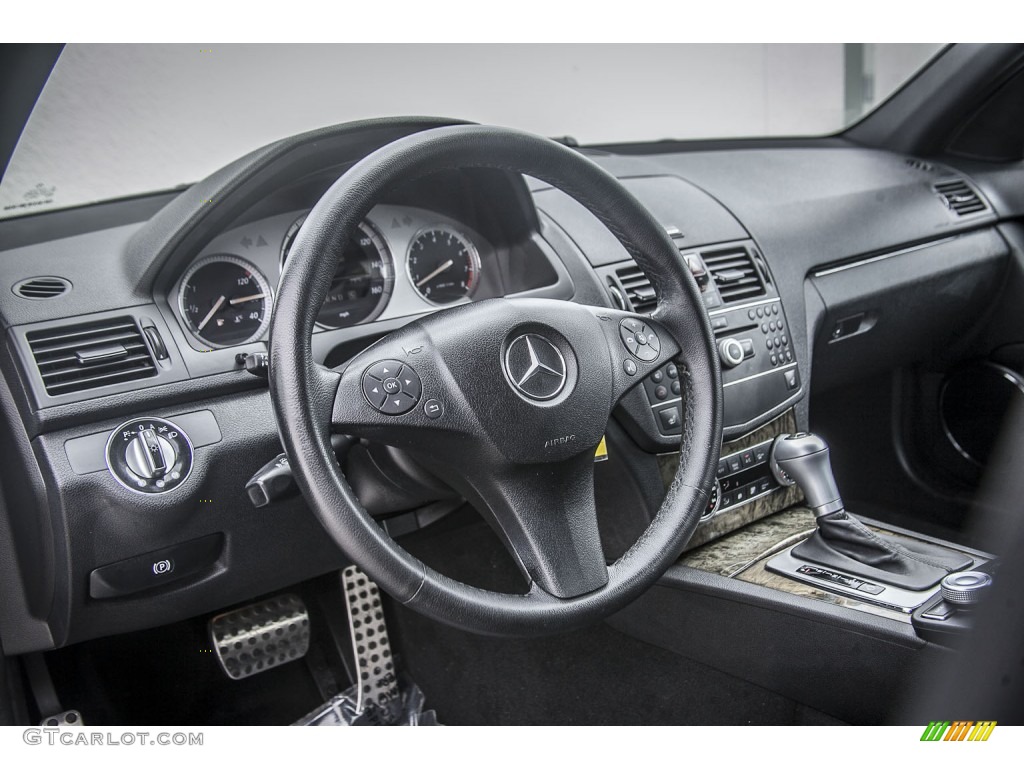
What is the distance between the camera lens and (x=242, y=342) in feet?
4.50

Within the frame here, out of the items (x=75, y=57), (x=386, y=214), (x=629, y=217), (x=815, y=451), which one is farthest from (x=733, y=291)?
(x=75, y=57)

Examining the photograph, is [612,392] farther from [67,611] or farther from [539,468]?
[67,611]

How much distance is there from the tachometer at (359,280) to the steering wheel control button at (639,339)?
41 centimetres

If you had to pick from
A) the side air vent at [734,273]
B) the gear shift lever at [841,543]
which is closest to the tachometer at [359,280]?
the side air vent at [734,273]

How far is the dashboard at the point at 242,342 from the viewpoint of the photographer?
4.11 feet

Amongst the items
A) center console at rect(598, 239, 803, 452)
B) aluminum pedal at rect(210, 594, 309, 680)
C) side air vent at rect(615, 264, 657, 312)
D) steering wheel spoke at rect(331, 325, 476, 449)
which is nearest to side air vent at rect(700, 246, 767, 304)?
center console at rect(598, 239, 803, 452)

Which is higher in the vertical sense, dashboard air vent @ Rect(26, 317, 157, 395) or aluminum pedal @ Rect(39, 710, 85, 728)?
dashboard air vent @ Rect(26, 317, 157, 395)

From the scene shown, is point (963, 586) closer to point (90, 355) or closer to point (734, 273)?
point (734, 273)

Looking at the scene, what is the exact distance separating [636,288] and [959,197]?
1.12 m

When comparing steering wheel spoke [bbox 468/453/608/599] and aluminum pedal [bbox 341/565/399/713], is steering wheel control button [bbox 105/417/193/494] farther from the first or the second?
aluminum pedal [bbox 341/565/399/713]

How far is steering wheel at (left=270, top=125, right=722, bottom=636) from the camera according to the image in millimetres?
992

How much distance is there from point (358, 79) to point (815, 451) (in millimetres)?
992
